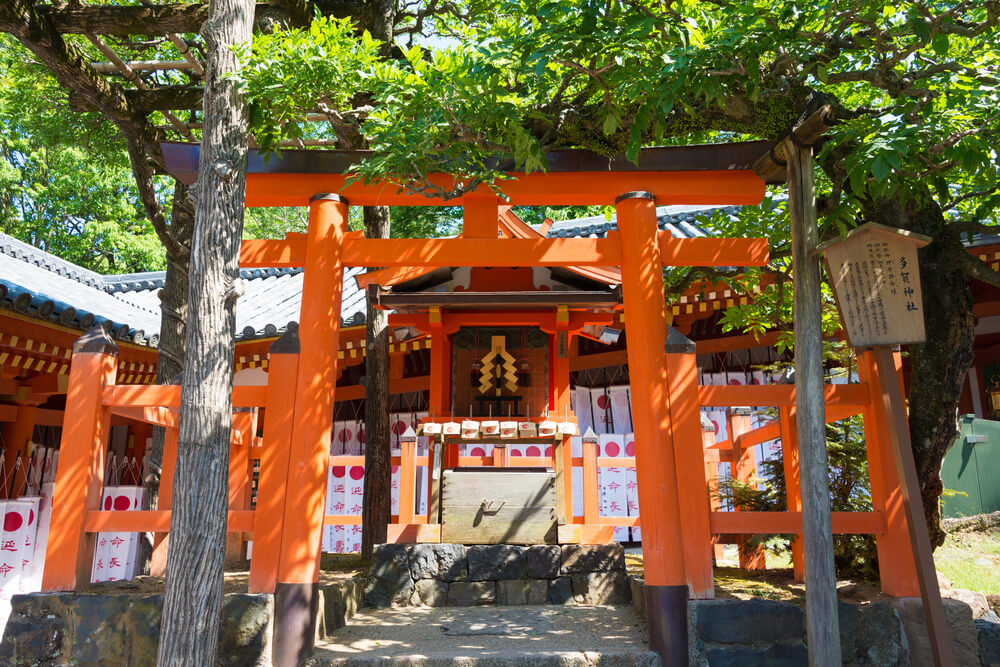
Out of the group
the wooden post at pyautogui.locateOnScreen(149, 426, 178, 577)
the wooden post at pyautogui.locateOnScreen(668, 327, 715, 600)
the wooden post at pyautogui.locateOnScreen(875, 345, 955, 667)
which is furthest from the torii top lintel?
the wooden post at pyautogui.locateOnScreen(149, 426, 178, 577)

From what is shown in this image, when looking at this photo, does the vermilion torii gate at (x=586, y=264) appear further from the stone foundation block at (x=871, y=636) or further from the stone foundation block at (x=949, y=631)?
the stone foundation block at (x=949, y=631)

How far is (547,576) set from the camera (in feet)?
19.1

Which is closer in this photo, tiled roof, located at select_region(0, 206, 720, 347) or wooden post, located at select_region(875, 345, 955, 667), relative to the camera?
wooden post, located at select_region(875, 345, 955, 667)

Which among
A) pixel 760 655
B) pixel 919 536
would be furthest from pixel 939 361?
pixel 760 655

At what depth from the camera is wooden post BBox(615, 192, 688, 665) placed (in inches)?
166

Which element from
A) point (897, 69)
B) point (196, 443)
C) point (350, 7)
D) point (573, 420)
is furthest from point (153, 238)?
point (897, 69)

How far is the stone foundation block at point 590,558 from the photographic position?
230 inches

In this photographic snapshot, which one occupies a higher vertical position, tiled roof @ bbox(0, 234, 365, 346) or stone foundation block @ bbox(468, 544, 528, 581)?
tiled roof @ bbox(0, 234, 365, 346)

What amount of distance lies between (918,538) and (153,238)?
1857 cm

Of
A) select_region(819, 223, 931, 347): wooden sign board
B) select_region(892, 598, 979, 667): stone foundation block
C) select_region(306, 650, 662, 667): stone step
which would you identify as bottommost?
select_region(306, 650, 662, 667): stone step

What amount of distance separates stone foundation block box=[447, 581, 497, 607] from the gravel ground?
0.11 metres

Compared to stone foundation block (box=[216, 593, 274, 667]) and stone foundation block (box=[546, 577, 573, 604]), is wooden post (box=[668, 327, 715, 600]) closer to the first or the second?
stone foundation block (box=[546, 577, 573, 604])

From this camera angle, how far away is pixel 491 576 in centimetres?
583

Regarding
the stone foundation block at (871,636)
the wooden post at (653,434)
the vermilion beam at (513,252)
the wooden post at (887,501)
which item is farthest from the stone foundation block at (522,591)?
the vermilion beam at (513,252)
